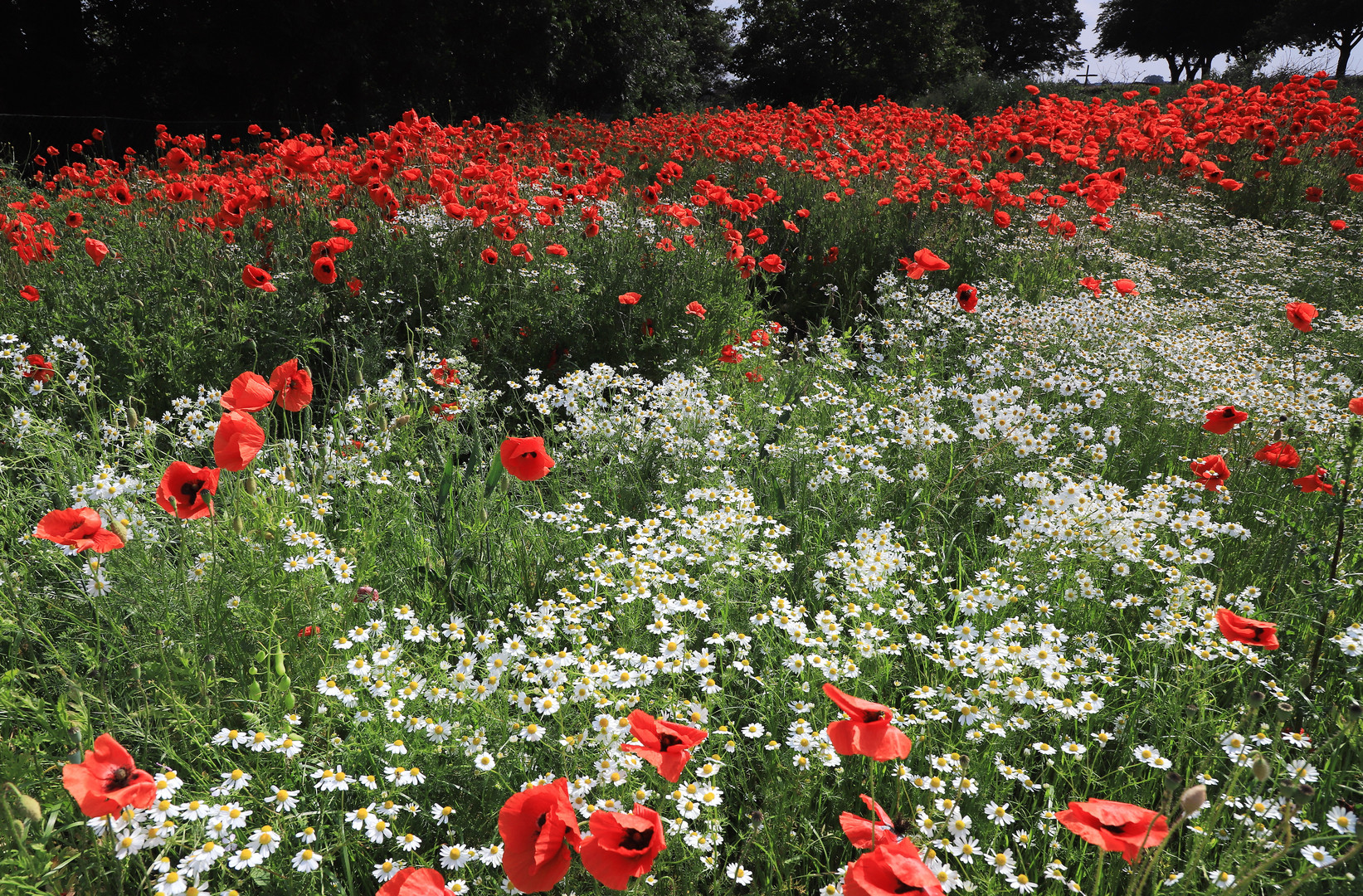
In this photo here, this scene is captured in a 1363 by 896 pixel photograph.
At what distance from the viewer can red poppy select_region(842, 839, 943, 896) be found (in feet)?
3.45

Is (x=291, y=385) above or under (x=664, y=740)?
above

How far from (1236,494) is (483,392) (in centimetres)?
348

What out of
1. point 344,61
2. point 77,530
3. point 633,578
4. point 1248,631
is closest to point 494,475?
point 633,578

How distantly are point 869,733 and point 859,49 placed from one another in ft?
98.5

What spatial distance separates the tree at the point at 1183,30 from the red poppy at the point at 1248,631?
1821 inches

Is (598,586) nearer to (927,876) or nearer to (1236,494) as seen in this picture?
(927,876)

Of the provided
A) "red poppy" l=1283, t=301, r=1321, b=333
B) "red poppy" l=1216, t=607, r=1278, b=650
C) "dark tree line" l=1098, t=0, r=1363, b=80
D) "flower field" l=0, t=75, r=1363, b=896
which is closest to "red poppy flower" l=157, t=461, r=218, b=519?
"flower field" l=0, t=75, r=1363, b=896

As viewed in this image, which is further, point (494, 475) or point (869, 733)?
point (494, 475)

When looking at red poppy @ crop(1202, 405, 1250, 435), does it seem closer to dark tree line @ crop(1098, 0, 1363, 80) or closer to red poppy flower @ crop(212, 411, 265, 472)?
red poppy flower @ crop(212, 411, 265, 472)

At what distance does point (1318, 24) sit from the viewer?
103 ft

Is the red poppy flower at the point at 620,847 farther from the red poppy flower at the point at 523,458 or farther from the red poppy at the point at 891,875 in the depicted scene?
the red poppy flower at the point at 523,458

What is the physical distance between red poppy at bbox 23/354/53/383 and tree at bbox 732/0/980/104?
26.7m

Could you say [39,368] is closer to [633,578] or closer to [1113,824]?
[633,578]

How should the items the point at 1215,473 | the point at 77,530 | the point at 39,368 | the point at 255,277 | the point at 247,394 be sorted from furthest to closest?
the point at 255,277, the point at 39,368, the point at 1215,473, the point at 247,394, the point at 77,530
